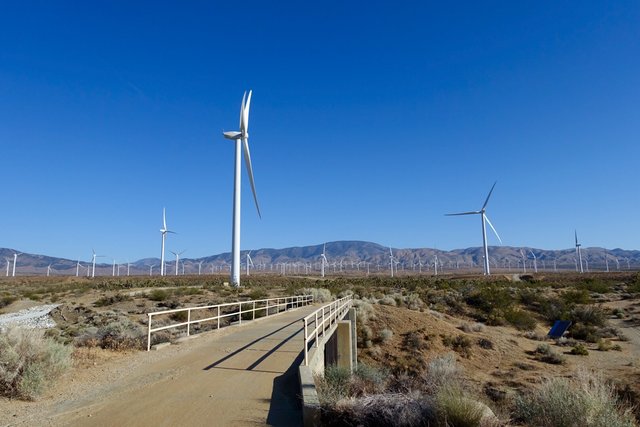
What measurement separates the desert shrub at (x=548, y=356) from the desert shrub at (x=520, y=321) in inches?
377

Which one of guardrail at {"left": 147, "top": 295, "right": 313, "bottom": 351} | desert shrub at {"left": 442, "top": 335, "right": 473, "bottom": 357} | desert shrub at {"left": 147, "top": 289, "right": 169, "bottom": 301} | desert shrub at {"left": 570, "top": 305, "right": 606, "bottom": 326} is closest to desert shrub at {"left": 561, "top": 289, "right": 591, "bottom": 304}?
desert shrub at {"left": 570, "top": 305, "right": 606, "bottom": 326}

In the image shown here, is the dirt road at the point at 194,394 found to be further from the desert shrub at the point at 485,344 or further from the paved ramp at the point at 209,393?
the desert shrub at the point at 485,344

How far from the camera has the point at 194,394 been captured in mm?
8680

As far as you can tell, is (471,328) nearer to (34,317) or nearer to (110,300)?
(110,300)

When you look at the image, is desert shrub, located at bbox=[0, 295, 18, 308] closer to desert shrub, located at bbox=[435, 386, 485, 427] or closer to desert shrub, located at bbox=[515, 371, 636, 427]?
desert shrub, located at bbox=[435, 386, 485, 427]

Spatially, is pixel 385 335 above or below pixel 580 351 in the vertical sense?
above

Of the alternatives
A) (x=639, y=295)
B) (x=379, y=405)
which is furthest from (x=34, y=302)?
(x=639, y=295)

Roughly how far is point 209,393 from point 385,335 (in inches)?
787

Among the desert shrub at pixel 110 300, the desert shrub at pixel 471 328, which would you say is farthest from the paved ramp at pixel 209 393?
the desert shrub at pixel 110 300

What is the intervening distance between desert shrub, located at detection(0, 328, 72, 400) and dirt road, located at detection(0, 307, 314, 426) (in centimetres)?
86

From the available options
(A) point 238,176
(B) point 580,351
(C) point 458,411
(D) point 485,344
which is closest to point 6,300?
(A) point 238,176

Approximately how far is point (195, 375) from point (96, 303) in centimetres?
3113

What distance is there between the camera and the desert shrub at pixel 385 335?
27263 mm

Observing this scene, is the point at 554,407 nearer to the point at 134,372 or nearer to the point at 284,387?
the point at 284,387
